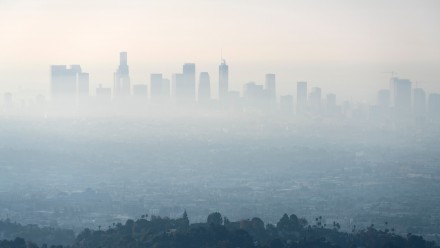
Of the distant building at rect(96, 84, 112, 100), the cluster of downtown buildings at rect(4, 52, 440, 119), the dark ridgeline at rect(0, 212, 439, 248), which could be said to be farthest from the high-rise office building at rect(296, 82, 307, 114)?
the dark ridgeline at rect(0, 212, 439, 248)

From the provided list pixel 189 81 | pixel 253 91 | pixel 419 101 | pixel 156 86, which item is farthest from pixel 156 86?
pixel 419 101

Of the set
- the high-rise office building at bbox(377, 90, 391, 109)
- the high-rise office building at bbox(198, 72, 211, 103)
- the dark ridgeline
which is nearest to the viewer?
the dark ridgeline

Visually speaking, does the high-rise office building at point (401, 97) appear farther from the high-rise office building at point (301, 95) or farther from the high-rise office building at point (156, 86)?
the high-rise office building at point (156, 86)

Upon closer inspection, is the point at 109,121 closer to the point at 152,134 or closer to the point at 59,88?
the point at 152,134

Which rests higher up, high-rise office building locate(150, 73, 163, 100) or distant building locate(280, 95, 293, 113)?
high-rise office building locate(150, 73, 163, 100)

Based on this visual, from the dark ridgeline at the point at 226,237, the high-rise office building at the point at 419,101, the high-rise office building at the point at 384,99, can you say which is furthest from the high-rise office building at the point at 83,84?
the dark ridgeline at the point at 226,237

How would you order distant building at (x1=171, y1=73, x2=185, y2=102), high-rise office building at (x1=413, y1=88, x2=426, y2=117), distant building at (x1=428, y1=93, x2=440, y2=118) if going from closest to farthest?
distant building at (x1=428, y1=93, x2=440, y2=118) < high-rise office building at (x1=413, y1=88, x2=426, y2=117) < distant building at (x1=171, y1=73, x2=185, y2=102)

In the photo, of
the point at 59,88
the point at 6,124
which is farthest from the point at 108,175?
the point at 59,88

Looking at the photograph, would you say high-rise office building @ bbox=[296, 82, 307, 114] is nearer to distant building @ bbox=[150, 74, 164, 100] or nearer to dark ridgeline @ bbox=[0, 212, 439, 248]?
distant building @ bbox=[150, 74, 164, 100]
